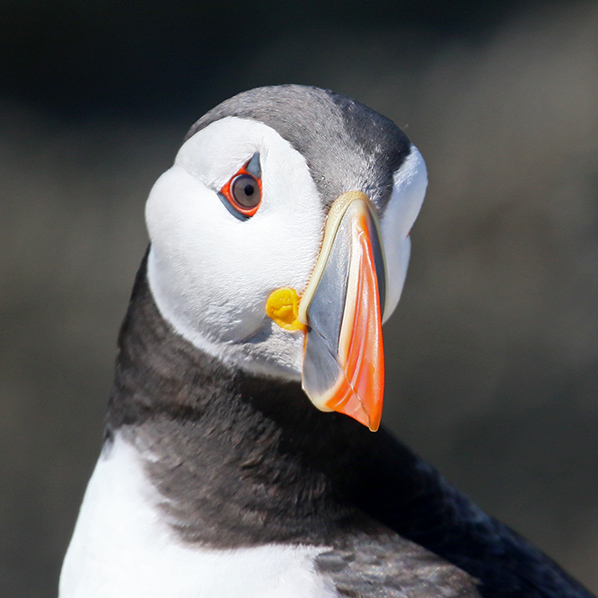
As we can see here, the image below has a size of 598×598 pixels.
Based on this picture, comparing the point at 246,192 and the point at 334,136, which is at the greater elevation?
the point at 334,136

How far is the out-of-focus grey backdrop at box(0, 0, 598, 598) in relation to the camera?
301 cm

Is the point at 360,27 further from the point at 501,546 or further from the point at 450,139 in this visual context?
the point at 501,546

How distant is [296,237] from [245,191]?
11 centimetres

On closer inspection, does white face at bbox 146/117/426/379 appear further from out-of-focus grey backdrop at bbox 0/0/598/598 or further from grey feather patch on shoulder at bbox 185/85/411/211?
out-of-focus grey backdrop at bbox 0/0/598/598

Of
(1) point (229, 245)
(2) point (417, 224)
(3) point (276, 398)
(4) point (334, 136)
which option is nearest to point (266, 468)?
(3) point (276, 398)

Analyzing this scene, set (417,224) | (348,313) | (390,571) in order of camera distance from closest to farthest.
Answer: (348,313)
(390,571)
(417,224)

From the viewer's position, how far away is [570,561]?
3.11 metres

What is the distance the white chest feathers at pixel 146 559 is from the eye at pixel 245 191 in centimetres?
49

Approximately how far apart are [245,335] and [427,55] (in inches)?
88.8

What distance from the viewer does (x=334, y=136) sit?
1.11 meters

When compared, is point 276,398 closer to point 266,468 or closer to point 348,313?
point 266,468

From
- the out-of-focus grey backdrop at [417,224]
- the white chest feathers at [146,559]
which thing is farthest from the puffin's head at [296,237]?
the out-of-focus grey backdrop at [417,224]

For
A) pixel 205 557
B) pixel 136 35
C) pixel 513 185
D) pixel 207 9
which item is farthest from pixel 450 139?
pixel 205 557

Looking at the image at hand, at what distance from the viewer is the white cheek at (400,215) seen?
1.10m
